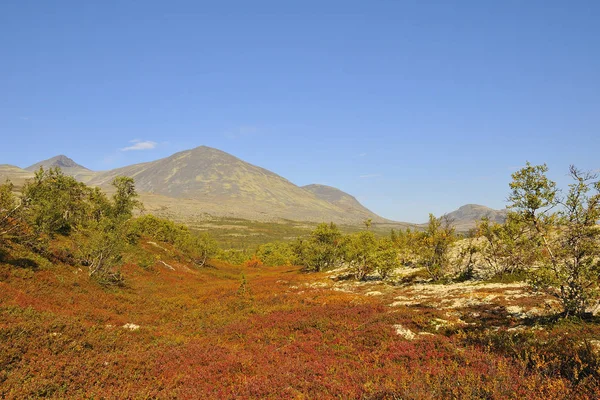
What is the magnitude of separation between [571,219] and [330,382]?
12.7m

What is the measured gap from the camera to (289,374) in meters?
11.0

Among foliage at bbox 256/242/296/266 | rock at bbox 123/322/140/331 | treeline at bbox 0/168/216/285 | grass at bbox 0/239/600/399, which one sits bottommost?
foliage at bbox 256/242/296/266

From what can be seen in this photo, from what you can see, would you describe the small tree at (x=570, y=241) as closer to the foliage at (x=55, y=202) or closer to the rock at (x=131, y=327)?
the rock at (x=131, y=327)

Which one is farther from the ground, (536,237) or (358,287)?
(536,237)

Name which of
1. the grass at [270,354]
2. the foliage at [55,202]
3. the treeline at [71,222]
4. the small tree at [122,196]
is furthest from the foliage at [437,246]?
the small tree at [122,196]

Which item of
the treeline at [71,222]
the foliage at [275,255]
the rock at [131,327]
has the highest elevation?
the treeline at [71,222]

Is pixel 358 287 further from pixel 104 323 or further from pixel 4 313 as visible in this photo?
pixel 4 313

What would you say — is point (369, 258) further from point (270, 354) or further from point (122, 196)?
point (122, 196)

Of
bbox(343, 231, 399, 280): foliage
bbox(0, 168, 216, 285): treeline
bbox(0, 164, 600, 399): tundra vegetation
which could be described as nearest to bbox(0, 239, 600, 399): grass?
bbox(0, 164, 600, 399): tundra vegetation

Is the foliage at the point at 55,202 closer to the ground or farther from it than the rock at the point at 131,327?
farther from it

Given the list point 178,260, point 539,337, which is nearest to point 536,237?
point 539,337

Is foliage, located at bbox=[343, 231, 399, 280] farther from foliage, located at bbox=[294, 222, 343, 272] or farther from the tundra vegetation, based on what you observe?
foliage, located at bbox=[294, 222, 343, 272]

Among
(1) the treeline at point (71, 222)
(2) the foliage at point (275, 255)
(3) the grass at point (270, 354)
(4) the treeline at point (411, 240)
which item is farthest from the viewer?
(2) the foliage at point (275, 255)

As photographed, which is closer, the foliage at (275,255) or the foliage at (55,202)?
the foliage at (55,202)
